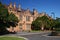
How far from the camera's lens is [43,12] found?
253ft

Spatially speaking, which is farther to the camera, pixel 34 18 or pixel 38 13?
pixel 38 13

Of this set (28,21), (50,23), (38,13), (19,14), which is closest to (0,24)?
(19,14)

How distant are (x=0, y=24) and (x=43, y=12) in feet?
114

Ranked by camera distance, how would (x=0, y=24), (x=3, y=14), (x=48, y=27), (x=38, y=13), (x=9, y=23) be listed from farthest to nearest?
(x=38, y=13)
(x=48, y=27)
(x=9, y=23)
(x=0, y=24)
(x=3, y=14)

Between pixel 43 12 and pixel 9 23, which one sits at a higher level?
pixel 43 12

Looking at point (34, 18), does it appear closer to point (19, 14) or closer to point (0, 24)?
point (19, 14)

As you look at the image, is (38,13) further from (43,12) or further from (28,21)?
(28,21)


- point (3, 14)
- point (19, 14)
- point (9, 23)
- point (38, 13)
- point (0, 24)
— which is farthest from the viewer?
point (38, 13)

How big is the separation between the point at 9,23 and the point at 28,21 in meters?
19.2

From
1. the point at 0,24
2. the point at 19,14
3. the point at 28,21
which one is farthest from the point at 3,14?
the point at 28,21

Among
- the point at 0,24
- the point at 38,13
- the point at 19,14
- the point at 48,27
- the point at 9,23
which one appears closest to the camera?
the point at 0,24

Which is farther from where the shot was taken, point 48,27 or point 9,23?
point 48,27

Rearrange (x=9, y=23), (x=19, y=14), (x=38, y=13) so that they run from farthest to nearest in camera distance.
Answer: (x=38, y=13), (x=19, y=14), (x=9, y=23)

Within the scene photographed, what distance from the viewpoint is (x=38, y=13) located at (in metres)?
75.2
